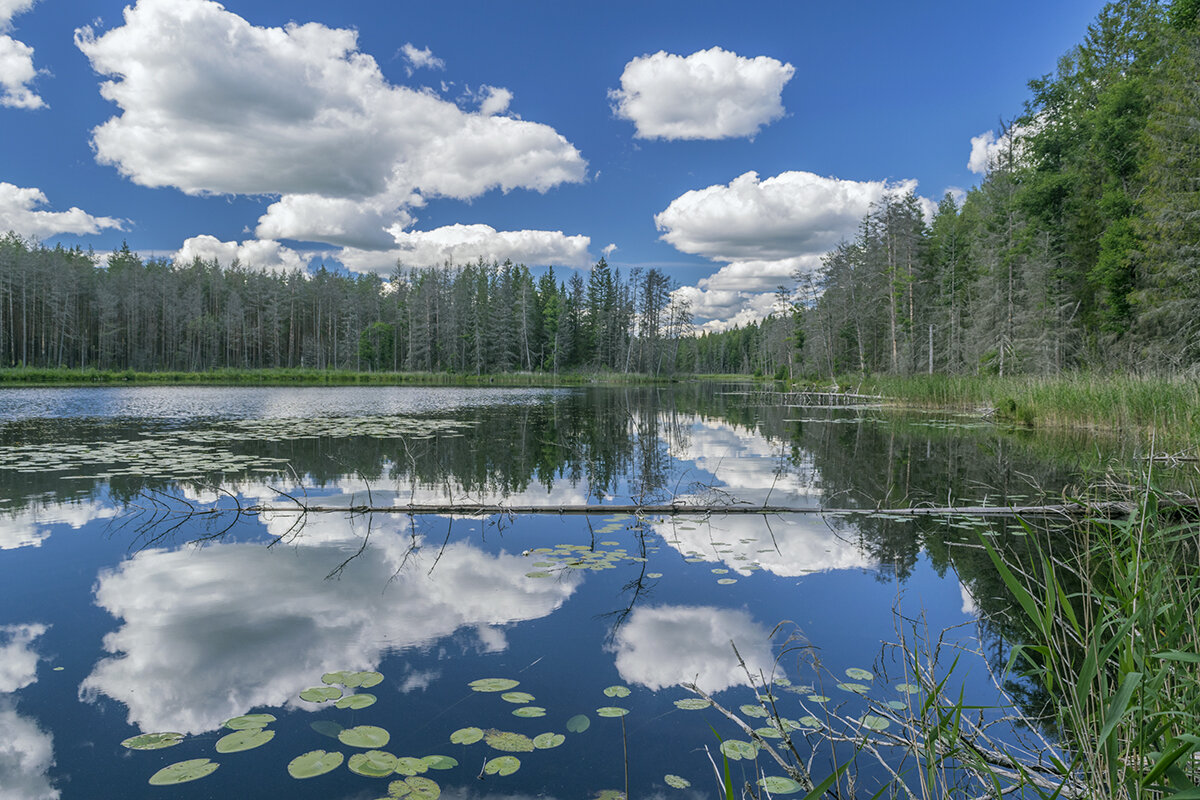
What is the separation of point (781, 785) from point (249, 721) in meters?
2.63

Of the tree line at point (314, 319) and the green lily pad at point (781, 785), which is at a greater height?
the tree line at point (314, 319)

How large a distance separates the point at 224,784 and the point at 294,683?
2.90 feet

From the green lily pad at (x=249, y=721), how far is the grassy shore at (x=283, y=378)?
165 feet

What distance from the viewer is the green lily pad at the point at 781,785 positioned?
2.59 m

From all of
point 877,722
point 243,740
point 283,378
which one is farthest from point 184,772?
point 283,378

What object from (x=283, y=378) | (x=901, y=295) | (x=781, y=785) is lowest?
(x=781, y=785)

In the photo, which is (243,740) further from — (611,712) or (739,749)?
(739,749)

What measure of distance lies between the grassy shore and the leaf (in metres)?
50.7

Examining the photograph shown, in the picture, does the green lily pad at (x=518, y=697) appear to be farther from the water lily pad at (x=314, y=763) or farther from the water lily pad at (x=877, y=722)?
the water lily pad at (x=877, y=722)

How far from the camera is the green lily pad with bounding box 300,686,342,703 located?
3.30m

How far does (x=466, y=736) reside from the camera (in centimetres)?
294

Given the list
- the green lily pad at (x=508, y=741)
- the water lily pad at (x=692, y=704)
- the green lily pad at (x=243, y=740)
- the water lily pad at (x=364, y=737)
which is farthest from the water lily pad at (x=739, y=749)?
the green lily pad at (x=243, y=740)

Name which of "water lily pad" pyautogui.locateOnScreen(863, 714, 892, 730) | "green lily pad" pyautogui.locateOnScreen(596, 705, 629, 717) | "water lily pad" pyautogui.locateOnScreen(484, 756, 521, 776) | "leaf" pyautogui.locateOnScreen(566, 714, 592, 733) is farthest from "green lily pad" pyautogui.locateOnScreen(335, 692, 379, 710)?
"water lily pad" pyautogui.locateOnScreen(863, 714, 892, 730)

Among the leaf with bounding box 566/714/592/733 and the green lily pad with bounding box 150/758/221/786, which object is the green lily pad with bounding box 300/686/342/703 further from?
the leaf with bounding box 566/714/592/733
